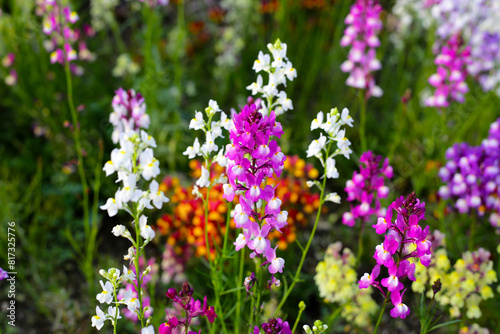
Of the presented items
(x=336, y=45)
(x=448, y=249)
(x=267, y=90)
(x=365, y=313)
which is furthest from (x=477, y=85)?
(x=267, y=90)

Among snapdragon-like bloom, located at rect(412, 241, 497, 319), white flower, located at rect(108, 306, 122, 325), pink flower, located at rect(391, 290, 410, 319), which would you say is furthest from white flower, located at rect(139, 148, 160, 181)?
snapdragon-like bloom, located at rect(412, 241, 497, 319)

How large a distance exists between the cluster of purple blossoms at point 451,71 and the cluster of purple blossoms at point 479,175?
0.61m

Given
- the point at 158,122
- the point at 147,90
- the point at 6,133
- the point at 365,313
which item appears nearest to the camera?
the point at 365,313

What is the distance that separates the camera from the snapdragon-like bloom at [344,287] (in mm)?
2463

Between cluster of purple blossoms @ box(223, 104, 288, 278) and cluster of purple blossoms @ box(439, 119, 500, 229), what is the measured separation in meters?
1.55

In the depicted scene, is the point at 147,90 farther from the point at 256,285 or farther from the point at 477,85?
the point at 477,85

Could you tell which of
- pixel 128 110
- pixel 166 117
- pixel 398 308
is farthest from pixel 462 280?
pixel 166 117

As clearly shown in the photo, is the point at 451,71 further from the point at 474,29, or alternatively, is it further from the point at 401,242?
the point at 401,242

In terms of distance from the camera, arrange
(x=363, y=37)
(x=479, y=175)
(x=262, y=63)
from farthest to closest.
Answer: (x=363, y=37) < (x=479, y=175) < (x=262, y=63)

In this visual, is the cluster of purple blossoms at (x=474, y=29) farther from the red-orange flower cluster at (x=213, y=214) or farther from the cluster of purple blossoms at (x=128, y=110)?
the cluster of purple blossoms at (x=128, y=110)

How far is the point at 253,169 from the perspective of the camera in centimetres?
158

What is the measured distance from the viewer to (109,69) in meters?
4.80

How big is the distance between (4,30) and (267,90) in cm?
288

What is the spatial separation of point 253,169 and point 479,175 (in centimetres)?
170
